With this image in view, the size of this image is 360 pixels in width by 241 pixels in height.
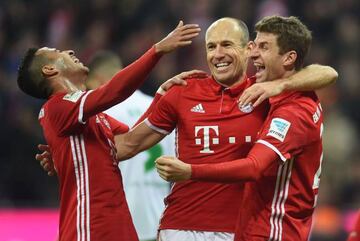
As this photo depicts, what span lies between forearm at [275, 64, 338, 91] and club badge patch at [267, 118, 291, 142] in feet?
0.82

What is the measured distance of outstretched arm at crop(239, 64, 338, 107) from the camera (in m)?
5.49

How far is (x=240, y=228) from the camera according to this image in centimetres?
560

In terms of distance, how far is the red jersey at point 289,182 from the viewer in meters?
5.39

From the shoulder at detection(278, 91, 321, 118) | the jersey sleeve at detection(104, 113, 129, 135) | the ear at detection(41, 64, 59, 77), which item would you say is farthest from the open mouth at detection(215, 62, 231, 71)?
the ear at detection(41, 64, 59, 77)

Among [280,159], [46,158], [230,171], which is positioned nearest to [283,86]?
[280,159]

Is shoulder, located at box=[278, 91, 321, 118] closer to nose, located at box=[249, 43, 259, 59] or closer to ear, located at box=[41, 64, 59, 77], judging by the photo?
nose, located at box=[249, 43, 259, 59]

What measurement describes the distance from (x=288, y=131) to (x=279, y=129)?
0.05 m

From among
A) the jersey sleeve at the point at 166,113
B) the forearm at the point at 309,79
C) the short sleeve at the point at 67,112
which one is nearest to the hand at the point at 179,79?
the jersey sleeve at the point at 166,113

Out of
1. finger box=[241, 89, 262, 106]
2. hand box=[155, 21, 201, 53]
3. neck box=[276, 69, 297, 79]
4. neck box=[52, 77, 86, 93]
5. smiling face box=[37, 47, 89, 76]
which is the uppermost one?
hand box=[155, 21, 201, 53]

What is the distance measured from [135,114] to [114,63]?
691mm

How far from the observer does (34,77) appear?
602 centimetres

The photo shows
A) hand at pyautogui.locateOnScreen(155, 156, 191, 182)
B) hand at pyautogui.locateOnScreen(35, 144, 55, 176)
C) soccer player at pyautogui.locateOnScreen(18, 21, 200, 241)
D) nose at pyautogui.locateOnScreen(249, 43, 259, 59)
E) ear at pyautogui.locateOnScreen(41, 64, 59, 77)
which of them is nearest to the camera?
hand at pyautogui.locateOnScreen(155, 156, 191, 182)

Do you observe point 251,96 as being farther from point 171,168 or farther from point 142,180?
point 142,180

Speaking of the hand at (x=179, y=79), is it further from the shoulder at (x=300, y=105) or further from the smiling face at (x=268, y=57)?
the shoulder at (x=300, y=105)
